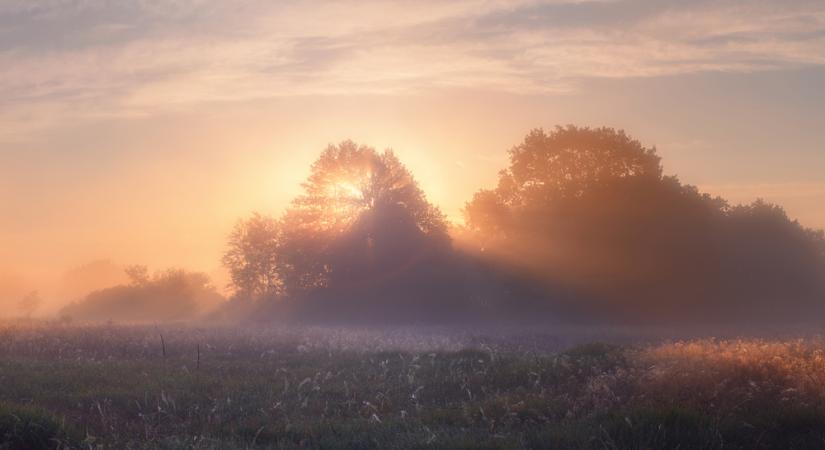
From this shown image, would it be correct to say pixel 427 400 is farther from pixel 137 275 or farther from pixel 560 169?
pixel 137 275

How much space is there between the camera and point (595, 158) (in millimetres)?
47812

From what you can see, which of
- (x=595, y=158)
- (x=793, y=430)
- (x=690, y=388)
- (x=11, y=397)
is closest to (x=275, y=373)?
(x=11, y=397)

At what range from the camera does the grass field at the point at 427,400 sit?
10.6 meters

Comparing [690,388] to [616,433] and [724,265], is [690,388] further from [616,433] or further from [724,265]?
[724,265]

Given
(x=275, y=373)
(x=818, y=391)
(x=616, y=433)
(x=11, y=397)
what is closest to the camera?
(x=616, y=433)

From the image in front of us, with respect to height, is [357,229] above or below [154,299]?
above

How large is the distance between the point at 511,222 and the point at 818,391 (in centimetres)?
3578

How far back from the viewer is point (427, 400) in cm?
1466

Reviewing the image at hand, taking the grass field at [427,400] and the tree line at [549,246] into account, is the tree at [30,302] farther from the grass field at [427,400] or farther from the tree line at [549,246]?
the grass field at [427,400]

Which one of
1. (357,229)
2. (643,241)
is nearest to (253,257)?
(357,229)

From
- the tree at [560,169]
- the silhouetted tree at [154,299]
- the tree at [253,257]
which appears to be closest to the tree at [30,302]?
the silhouetted tree at [154,299]

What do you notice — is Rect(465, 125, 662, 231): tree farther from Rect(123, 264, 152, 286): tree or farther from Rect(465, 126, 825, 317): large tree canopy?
Rect(123, 264, 152, 286): tree

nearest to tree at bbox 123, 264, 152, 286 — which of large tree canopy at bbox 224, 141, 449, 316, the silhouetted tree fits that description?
the silhouetted tree

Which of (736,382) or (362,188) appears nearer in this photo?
(736,382)
